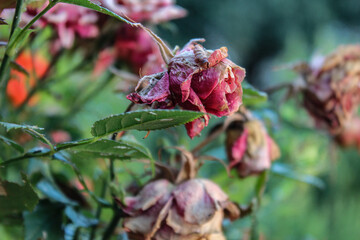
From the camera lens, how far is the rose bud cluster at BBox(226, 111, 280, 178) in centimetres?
35

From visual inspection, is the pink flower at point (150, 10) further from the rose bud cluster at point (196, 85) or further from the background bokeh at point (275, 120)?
the rose bud cluster at point (196, 85)

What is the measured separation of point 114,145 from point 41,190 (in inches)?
4.1

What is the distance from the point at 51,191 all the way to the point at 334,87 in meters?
0.24

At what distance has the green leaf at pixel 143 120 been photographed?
0.63 feet

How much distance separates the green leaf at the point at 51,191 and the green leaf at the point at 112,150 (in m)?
0.08

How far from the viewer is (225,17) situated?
3877mm

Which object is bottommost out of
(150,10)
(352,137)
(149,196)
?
(352,137)

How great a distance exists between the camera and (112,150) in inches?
9.3

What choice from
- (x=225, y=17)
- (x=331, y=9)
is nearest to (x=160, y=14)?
(x=225, y=17)

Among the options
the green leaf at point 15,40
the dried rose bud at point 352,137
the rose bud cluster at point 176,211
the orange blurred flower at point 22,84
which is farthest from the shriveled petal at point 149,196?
the dried rose bud at point 352,137

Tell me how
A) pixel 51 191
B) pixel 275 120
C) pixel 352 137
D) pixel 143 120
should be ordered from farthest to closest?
1. pixel 352 137
2. pixel 275 120
3. pixel 51 191
4. pixel 143 120

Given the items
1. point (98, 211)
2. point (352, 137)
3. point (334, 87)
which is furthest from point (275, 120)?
point (352, 137)

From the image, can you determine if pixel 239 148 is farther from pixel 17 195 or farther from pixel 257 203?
pixel 17 195

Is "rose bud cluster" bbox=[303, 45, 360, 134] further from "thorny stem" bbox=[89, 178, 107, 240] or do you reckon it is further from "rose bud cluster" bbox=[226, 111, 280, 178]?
"thorny stem" bbox=[89, 178, 107, 240]
